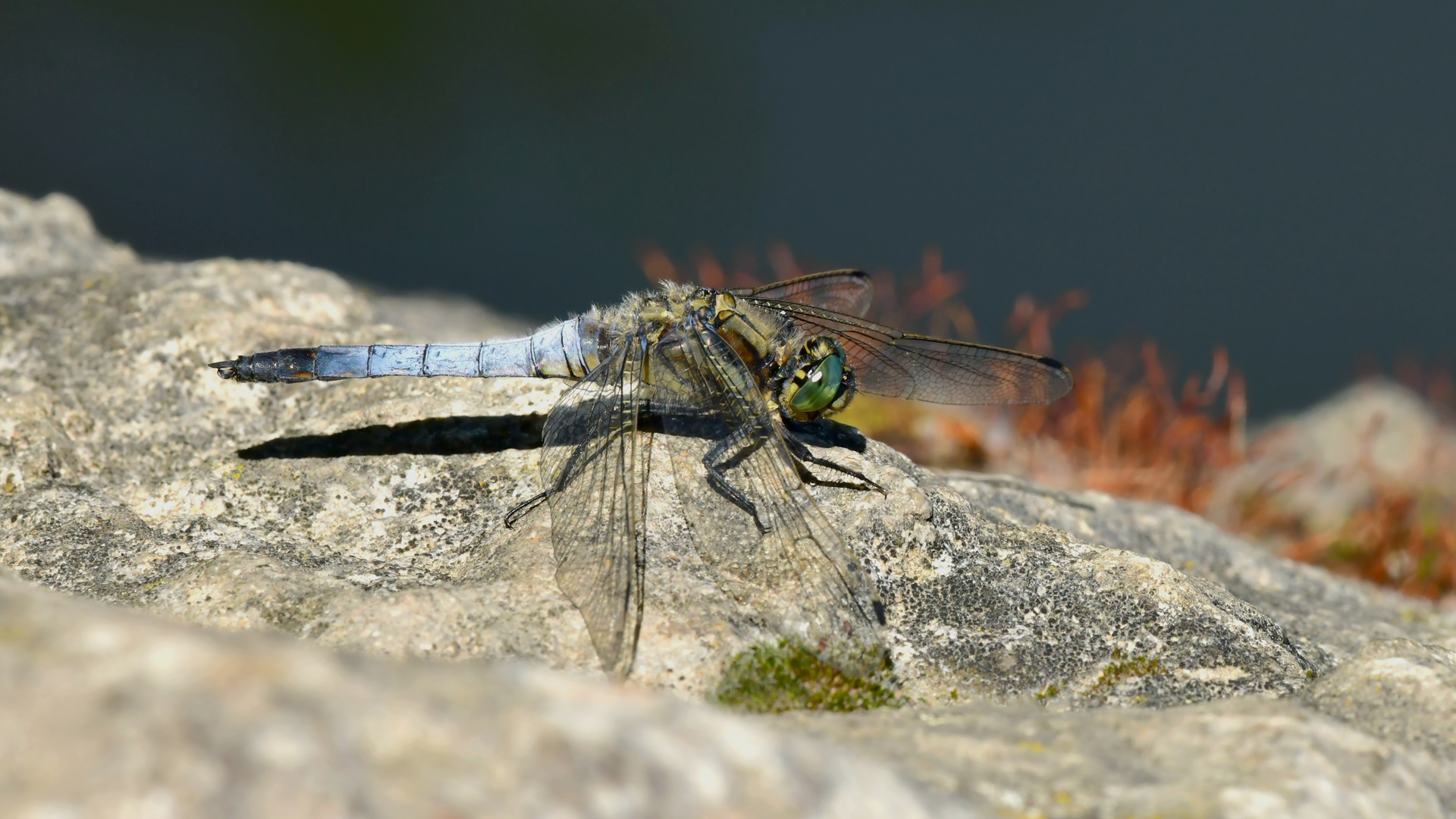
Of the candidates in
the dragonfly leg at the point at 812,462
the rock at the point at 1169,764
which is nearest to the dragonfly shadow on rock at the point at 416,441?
the dragonfly leg at the point at 812,462

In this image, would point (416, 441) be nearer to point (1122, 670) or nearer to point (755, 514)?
point (755, 514)

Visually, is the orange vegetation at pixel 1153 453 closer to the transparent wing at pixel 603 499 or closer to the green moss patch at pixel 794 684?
the transparent wing at pixel 603 499

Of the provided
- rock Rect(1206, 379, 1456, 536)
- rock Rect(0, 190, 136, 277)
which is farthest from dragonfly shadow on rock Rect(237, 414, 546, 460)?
rock Rect(1206, 379, 1456, 536)

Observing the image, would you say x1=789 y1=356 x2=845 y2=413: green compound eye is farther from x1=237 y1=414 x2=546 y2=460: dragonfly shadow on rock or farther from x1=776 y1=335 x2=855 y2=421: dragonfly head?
x1=237 y1=414 x2=546 y2=460: dragonfly shadow on rock

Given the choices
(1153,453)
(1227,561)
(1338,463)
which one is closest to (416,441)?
(1227,561)

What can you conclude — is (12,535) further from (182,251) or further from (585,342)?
(182,251)
